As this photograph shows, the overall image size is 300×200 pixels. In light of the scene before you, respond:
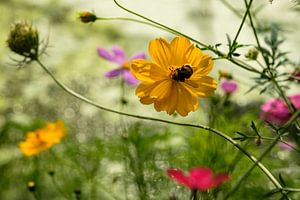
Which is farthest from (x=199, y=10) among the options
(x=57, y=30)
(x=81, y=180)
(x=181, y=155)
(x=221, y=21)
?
(x=181, y=155)

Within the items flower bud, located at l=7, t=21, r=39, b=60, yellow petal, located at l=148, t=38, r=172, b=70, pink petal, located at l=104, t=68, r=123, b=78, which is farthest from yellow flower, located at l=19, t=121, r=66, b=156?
yellow petal, located at l=148, t=38, r=172, b=70

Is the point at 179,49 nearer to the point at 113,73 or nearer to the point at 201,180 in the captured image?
the point at 201,180

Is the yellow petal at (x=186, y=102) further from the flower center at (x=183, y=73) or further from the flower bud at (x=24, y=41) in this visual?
the flower bud at (x=24, y=41)

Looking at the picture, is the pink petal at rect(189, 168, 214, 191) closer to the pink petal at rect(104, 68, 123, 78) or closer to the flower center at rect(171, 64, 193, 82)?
the flower center at rect(171, 64, 193, 82)

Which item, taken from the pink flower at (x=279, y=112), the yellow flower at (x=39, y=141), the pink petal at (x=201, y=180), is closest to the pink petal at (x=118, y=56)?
the yellow flower at (x=39, y=141)

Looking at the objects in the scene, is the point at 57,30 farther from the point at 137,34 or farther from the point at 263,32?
the point at 263,32
